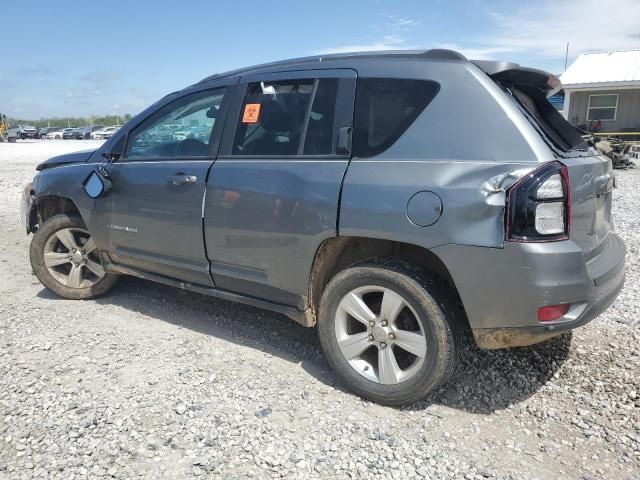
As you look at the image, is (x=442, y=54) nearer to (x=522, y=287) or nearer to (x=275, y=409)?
(x=522, y=287)

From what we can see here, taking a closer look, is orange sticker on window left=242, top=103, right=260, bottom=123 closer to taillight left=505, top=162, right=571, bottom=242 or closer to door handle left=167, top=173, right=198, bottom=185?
door handle left=167, top=173, right=198, bottom=185

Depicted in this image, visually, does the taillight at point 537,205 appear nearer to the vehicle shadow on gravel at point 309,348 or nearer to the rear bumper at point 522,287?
the rear bumper at point 522,287

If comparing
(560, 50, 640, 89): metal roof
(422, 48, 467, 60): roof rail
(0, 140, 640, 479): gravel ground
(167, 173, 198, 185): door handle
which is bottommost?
(0, 140, 640, 479): gravel ground

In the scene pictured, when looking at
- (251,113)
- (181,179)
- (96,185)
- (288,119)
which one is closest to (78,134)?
(96,185)

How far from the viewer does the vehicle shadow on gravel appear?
9.79 ft

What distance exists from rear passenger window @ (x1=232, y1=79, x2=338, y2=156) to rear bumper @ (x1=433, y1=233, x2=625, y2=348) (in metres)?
1.06

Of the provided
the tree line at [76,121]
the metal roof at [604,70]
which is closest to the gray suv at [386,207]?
the metal roof at [604,70]

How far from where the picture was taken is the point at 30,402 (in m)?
2.89

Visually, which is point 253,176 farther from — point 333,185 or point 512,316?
point 512,316

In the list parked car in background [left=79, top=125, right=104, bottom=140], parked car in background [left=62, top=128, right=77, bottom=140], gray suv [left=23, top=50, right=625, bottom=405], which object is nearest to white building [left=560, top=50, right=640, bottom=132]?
gray suv [left=23, top=50, right=625, bottom=405]

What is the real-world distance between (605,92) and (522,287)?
22.8 m

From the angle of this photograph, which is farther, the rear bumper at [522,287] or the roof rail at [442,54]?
the roof rail at [442,54]

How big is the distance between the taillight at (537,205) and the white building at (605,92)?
68.6 ft

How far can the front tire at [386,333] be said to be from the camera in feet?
8.61
